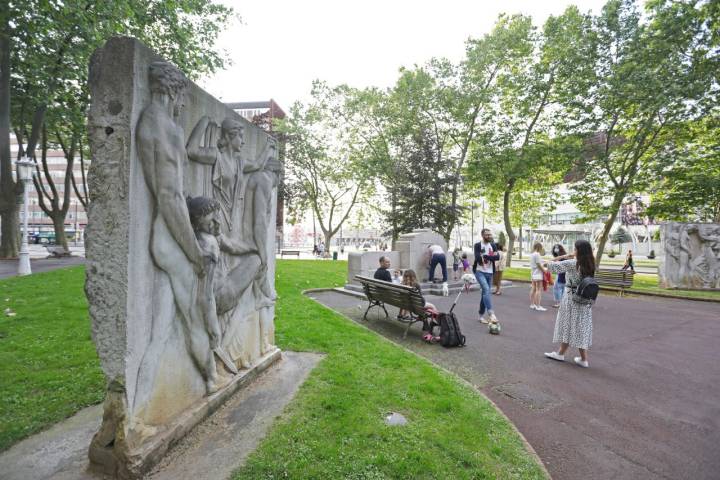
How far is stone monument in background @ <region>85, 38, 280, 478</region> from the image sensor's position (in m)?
2.50

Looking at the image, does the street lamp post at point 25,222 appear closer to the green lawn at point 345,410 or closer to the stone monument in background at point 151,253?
the green lawn at point 345,410

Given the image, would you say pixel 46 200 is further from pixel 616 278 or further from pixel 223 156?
pixel 616 278

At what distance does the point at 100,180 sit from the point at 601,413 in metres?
5.54

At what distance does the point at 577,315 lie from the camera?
18.5 feet

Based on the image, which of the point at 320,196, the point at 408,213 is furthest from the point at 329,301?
the point at 320,196

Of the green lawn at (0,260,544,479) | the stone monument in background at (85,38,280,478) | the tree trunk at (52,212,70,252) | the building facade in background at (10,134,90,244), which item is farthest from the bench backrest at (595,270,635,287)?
the building facade in background at (10,134,90,244)

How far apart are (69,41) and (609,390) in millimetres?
18646

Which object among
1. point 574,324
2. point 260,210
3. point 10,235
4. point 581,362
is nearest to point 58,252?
point 10,235

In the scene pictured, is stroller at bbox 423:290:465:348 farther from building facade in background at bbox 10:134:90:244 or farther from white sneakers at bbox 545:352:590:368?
building facade in background at bbox 10:134:90:244

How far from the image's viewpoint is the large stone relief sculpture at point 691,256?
1522 centimetres

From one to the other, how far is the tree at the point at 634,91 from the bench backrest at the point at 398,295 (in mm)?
14821

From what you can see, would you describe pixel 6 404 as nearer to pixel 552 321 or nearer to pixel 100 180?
pixel 100 180

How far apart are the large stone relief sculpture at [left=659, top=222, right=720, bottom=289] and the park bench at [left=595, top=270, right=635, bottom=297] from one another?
3.12 m

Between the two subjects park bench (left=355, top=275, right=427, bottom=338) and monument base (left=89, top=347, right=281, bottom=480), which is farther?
park bench (left=355, top=275, right=427, bottom=338)
